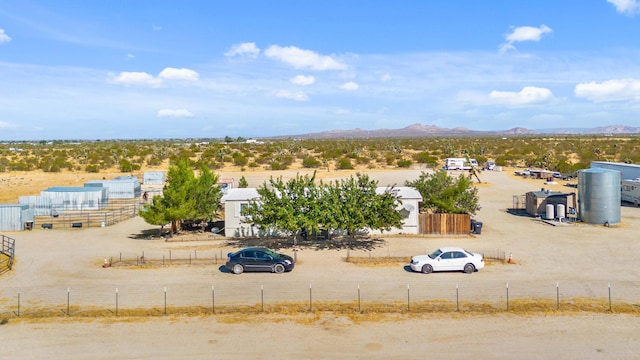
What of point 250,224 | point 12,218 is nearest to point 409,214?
point 250,224

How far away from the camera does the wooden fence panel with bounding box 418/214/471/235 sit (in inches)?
1348

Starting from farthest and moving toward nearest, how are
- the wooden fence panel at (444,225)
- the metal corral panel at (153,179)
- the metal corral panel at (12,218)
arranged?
the metal corral panel at (153,179) → the metal corral panel at (12,218) → the wooden fence panel at (444,225)

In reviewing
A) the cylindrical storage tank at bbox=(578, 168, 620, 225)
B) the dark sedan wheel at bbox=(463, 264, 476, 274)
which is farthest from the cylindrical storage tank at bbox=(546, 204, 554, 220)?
the dark sedan wheel at bbox=(463, 264, 476, 274)

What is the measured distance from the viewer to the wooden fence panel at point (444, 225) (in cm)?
3425

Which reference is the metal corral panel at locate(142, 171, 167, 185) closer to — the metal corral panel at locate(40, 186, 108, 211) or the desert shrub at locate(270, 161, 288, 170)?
the metal corral panel at locate(40, 186, 108, 211)

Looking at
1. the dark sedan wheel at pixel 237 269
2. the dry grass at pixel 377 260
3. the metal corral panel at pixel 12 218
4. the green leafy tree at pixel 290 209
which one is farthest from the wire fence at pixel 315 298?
the metal corral panel at pixel 12 218

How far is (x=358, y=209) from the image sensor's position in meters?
29.5

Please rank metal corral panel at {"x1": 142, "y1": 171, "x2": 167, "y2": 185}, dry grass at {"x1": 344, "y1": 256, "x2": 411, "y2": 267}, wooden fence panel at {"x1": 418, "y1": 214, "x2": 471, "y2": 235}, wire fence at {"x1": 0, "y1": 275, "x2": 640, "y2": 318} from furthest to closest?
metal corral panel at {"x1": 142, "y1": 171, "x2": 167, "y2": 185} < wooden fence panel at {"x1": 418, "y1": 214, "x2": 471, "y2": 235} < dry grass at {"x1": 344, "y1": 256, "x2": 411, "y2": 267} < wire fence at {"x1": 0, "y1": 275, "x2": 640, "y2": 318}

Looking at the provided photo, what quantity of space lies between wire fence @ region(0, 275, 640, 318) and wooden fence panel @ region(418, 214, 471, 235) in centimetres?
1200

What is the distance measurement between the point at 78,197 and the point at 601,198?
49.1 m

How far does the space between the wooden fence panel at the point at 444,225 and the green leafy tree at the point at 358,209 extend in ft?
14.5

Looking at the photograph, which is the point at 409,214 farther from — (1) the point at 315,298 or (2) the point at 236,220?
(1) the point at 315,298

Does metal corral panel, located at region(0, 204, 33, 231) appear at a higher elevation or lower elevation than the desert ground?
higher

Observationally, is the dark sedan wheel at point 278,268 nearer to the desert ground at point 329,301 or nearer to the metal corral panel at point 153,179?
the desert ground at point 329,301
